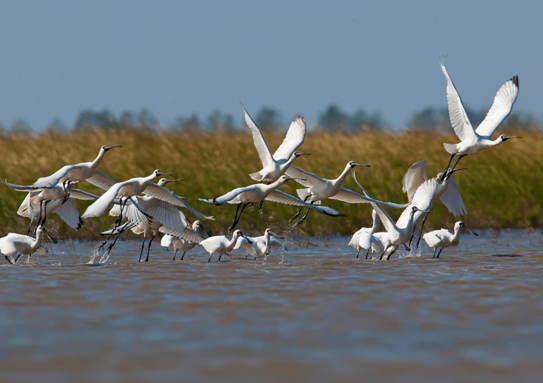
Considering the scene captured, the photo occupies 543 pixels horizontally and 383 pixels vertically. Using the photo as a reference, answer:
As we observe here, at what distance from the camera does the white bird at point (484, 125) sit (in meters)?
11.7

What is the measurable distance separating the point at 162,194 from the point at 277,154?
6.03ft

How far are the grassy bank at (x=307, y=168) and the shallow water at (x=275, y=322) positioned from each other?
3.33 m

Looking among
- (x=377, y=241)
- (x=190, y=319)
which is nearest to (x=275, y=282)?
(x=190, y=319)

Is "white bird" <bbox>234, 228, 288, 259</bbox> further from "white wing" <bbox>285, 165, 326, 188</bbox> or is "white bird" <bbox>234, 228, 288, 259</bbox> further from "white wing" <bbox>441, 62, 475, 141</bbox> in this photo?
"white wing" <bbox>441, 62, 475, 141</bbox>

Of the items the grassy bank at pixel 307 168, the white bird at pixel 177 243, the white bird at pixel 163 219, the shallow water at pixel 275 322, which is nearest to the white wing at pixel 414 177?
the grassy bank at pixel 307 168

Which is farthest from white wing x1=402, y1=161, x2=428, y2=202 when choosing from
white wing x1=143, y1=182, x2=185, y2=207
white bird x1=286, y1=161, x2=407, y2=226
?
white wing x1=143, y1=182, x2=185, y2=207

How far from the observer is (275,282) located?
7926mm

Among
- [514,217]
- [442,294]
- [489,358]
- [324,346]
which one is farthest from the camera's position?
[514,217]

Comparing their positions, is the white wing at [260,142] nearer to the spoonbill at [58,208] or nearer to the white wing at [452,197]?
the spoonbill at [58,208]

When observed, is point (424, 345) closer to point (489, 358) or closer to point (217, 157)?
point (489, 358)

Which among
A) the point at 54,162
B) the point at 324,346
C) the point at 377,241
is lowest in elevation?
the point at 324,346

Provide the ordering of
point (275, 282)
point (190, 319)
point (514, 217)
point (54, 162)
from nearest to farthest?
1. point (190, 319)
2. point (275, 282)
3. point (514, 217)
4. point (54, 162)

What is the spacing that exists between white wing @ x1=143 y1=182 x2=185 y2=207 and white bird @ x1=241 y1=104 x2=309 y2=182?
1059mm

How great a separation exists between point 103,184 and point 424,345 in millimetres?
7594
